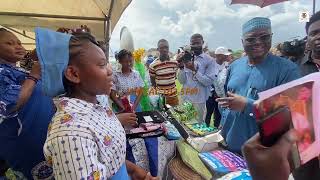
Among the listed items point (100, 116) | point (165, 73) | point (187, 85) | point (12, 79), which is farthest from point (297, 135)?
point (187, 85)

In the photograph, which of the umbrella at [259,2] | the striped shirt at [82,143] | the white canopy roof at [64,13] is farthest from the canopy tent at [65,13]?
the striped shirt at [82,143]

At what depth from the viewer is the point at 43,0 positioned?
12.1 feet

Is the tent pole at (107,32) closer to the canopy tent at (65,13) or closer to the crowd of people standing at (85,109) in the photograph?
the canopy tent at (65,13)

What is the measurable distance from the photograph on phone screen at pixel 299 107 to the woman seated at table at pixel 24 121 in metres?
1.45

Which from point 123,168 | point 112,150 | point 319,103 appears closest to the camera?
point 319,103

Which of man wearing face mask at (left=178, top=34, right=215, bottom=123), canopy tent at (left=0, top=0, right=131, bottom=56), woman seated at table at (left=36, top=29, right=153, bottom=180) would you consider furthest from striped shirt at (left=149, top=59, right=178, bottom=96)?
woman seated at table at (left=36, top=29, right=153, bottom=180)

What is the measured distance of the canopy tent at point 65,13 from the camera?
3.70m

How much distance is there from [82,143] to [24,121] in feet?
2.64

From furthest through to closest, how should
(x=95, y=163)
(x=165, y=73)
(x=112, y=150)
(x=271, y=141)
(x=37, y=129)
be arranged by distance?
1. (x=165, y=73)
2. (x=37, y=129)
3. (x=112, y=150)
4. (x=95, y=163)
5. (x=271, y=141)

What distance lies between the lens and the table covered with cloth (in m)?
3.10

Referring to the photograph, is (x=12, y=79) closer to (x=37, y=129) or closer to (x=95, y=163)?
(x=37, y=129)

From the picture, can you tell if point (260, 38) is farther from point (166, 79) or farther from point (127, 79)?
point (166, 79)

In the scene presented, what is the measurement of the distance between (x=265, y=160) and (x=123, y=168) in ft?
2.94

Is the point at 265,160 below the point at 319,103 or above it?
below
